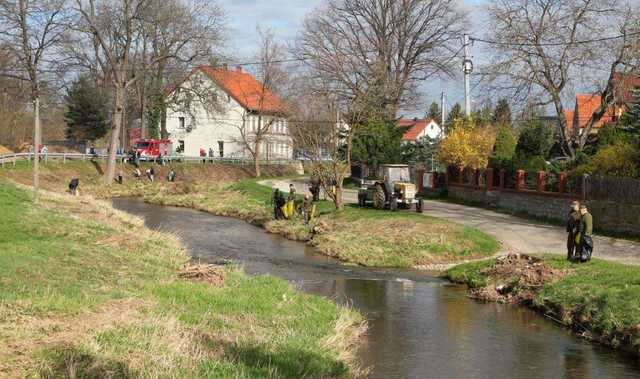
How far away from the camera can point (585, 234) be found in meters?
18.8

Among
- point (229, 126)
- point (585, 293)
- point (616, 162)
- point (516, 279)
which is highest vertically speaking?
point (229, 126)

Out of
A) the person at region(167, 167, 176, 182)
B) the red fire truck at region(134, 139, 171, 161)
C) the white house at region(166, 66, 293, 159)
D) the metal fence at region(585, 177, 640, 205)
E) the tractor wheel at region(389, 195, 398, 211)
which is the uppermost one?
the white house at region(166, 66, 293, 159)

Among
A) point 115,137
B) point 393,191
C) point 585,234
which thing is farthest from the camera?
point 115,137

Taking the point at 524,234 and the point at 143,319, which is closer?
the point at 143,319

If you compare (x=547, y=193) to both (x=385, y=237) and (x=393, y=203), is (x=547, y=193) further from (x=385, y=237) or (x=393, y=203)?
(x=385, y=237)

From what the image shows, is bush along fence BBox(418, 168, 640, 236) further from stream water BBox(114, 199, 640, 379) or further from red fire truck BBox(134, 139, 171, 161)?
red fire truck BBox(134, 139, 171, 161)

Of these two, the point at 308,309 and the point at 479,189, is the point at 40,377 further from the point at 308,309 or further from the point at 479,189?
the point at 479,189

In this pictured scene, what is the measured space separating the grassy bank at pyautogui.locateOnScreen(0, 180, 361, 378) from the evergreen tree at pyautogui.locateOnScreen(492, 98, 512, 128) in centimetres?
2592

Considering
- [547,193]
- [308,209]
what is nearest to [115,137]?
[308,209]

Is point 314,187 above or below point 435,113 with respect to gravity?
below

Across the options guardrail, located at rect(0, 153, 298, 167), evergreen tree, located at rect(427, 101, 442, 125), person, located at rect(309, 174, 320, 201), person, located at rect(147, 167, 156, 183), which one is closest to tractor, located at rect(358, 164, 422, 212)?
person, located at rect(309, 174, 320, 201)

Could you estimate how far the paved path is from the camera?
23953mm

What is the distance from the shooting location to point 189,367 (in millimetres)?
9336

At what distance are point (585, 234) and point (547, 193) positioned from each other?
44.4ft
